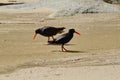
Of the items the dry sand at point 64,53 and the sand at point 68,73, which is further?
the dry sand at point 64,53

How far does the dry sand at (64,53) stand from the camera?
10.9 metres

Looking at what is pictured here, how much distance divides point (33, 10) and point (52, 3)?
6.73ft

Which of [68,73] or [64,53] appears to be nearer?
[68,73]

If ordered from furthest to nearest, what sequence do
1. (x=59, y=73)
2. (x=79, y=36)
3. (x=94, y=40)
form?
(x=79, y=36), (x=94, y=40), (x=59, y=73)

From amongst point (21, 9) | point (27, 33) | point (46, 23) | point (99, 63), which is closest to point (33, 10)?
point (21, 9)

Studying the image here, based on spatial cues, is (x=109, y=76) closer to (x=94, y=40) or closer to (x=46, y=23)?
(x=94, y=40)

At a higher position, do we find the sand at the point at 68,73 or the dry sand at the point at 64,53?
the sand at the point at 68,73

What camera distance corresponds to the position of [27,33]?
1988 cm

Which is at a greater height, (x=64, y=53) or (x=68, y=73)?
(x=68, y=73)

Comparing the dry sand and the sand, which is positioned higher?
the sand

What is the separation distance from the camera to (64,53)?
47.5ft

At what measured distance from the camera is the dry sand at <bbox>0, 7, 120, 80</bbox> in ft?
35.7

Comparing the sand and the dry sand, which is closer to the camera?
the sand

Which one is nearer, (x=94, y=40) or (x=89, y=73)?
(x=89, y=73)
